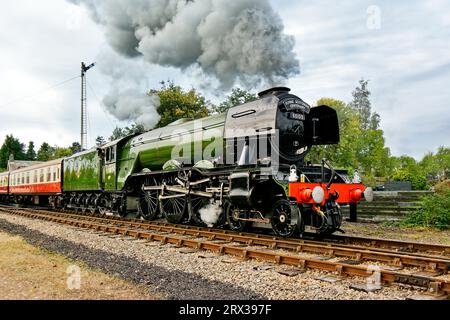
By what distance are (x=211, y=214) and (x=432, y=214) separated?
724 centimetres

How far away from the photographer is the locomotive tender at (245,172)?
9.21 meters

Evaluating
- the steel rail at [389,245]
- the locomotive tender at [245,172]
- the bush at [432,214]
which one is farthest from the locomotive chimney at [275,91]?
the bush at [432,214]

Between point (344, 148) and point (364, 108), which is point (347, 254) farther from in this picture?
point (364, 108)

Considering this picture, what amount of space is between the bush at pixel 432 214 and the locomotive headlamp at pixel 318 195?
247 inches

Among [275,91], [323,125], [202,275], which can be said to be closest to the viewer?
[202,275]

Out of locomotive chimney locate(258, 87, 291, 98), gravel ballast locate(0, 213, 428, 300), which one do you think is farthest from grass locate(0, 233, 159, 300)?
locomotive chimney locate(258, 87, 291, 98)

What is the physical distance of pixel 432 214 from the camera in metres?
13.0

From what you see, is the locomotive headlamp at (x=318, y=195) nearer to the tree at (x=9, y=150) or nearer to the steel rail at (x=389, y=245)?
the steel rail at (x=389, y=245)

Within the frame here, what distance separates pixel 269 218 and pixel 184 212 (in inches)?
157

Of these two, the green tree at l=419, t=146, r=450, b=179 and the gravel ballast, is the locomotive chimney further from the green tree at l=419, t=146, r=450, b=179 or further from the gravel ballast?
the green tree at l=419, t=146, r=450, b=179

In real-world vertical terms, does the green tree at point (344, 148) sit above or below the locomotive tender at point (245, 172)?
above

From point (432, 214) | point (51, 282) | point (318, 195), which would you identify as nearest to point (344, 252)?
point (318, 195)
